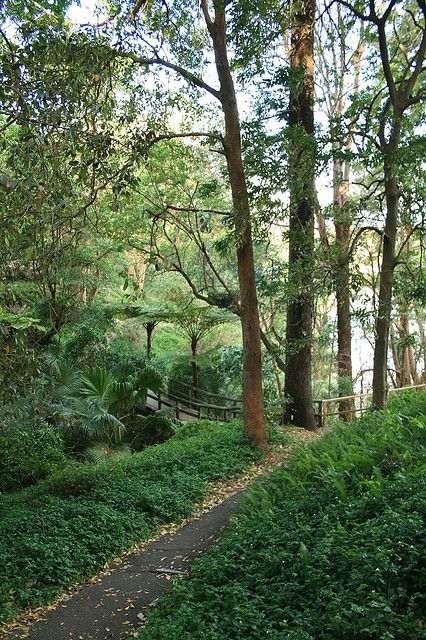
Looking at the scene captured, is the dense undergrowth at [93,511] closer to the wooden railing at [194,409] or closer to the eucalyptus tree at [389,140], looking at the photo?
the eucalyptus tree at [389,140]

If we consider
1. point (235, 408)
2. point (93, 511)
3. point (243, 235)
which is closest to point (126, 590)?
point (93, 511)

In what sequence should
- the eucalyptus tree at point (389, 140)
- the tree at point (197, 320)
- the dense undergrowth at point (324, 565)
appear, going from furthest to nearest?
the tree at point (197, 320)
the eucalyptus tree at point (389, 140)
the dense undergrowth at point (324, 565)

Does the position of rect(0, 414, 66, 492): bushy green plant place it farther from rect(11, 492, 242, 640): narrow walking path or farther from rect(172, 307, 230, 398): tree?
rect(172, 307, 230, 398): tree

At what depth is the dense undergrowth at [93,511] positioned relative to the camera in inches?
209

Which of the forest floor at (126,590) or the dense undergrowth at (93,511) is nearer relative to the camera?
the forest floor at (126,590)

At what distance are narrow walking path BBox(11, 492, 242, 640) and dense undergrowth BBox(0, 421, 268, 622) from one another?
24cm

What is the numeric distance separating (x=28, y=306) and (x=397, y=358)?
14345 millimetres

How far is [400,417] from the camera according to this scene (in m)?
7.91

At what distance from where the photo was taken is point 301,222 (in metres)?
11.3

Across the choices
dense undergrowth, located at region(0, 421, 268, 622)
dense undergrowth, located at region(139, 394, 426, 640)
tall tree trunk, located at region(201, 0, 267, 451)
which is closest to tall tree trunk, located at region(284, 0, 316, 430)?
tall tree trunk, located at region(201, 0, 267, 451)

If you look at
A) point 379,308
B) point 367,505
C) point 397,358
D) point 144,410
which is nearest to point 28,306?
point 144,410

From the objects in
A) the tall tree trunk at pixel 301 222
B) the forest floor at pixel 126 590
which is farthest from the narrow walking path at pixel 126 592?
the tall tree trunk at pixel 301 222

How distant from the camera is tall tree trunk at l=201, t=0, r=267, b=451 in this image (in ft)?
31.2

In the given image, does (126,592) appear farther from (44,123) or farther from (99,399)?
(99,399)
